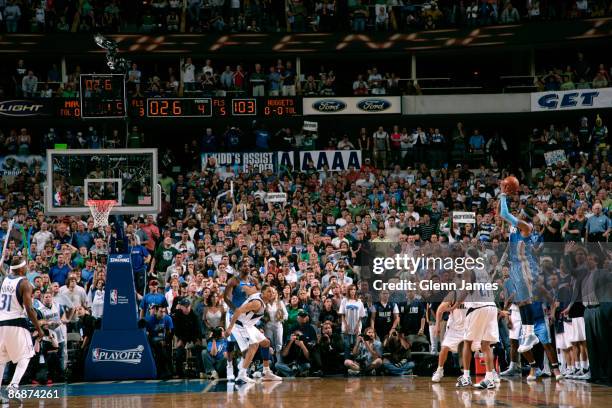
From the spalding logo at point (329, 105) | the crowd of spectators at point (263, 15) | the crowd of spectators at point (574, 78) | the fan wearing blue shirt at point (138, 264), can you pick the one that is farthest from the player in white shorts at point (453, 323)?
the crowd of spectators at point (263, 15)

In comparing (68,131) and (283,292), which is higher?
(68,131)

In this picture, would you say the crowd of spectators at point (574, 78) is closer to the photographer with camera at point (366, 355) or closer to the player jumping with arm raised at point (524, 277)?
the player jumping with arm raised at point (524, 277)

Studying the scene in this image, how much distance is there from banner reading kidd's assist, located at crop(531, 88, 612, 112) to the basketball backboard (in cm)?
1681

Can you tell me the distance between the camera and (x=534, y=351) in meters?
18.2

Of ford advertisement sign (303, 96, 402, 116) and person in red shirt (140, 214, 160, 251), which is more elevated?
ford advertisement sign (303, 96, 402, 116)

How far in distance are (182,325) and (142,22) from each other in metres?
17.7

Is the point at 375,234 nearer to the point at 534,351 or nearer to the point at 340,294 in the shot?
the point at 340,294

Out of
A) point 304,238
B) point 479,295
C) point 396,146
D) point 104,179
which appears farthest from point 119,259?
point 396,146

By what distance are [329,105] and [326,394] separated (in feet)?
59.4

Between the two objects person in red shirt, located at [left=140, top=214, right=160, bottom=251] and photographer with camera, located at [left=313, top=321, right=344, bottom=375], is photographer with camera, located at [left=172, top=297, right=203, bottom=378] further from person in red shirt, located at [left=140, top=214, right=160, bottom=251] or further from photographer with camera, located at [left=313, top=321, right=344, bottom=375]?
person in red shirt, located at [left=140, top=214, right=160, bottom=251]

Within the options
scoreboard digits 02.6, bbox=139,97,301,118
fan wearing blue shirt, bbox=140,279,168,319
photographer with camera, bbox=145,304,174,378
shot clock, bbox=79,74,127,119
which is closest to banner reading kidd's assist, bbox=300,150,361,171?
scoreboard digits 02.6, bbox=139,97,301,118

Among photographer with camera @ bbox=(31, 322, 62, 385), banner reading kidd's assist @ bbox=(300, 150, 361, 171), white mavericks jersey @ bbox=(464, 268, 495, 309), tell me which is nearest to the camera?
white mavericks jersey @ bbox=(464, 268, 495, 309)

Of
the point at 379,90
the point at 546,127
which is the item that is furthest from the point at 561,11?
the point at 379,90

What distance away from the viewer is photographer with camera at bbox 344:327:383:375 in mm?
18578
